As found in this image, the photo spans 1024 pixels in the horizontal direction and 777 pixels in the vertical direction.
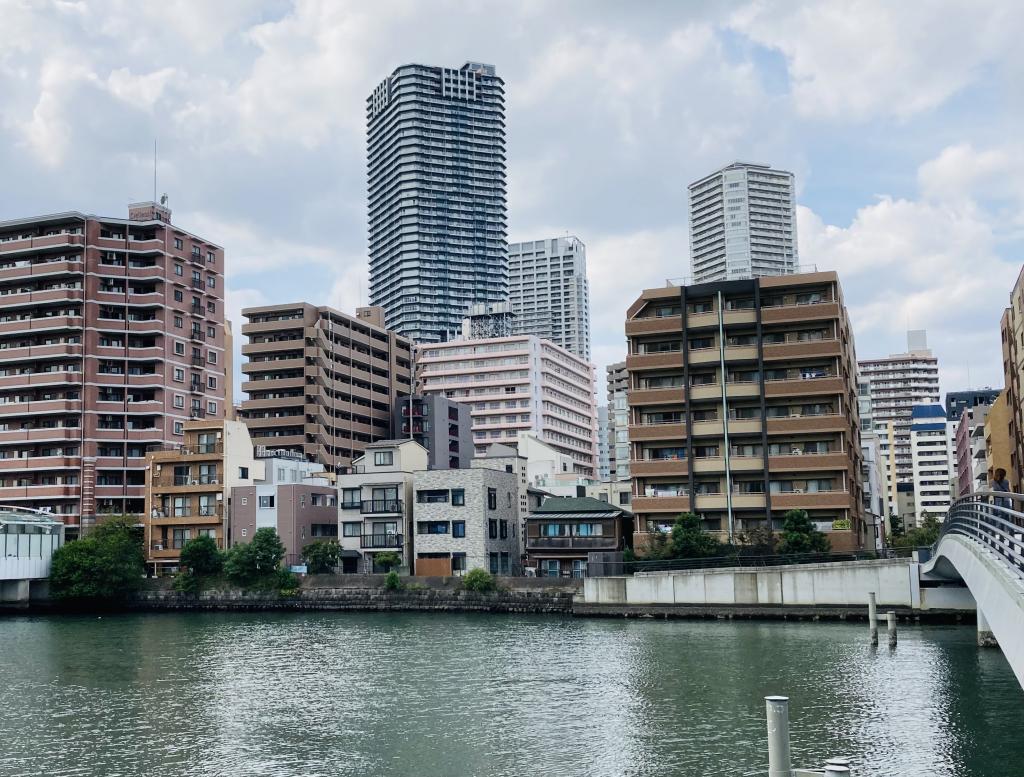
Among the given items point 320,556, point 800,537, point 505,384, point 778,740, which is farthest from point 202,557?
point 505,384

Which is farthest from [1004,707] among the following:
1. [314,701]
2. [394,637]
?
[394,637]

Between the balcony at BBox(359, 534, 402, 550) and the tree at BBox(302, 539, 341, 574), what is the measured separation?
3.13 meters

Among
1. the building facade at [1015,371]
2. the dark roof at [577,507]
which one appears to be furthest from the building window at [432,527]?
the building facade at [1015,371]

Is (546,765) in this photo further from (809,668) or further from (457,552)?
(457,552)

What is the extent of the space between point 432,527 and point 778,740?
70844mm

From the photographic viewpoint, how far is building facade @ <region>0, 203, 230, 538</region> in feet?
338

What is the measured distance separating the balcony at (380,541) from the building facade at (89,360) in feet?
94.8

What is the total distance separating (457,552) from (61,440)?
4435 cm

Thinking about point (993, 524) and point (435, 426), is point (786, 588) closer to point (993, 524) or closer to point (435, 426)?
point (993, 524)

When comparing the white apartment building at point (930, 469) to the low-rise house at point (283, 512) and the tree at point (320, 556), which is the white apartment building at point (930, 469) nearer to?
the low-rise house at point (283, 512)

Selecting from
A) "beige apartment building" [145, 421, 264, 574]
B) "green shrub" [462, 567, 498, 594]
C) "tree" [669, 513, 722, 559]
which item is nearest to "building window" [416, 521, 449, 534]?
"green shrub" [462, 567, 498, 594]

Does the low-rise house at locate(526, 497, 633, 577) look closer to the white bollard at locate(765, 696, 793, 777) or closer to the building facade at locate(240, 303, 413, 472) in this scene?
the building facade at locate(240, 303, 413, 472)

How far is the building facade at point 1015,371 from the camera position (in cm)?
7056

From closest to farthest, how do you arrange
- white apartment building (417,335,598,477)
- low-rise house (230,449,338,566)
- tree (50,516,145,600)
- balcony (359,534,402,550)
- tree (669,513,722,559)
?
tree (669,513,722,559)
tree (50,516,145,600)
balcony (359,534,402,550)
low-rise house (230,449,338,566)
white apartment building (417,335,598,477)
